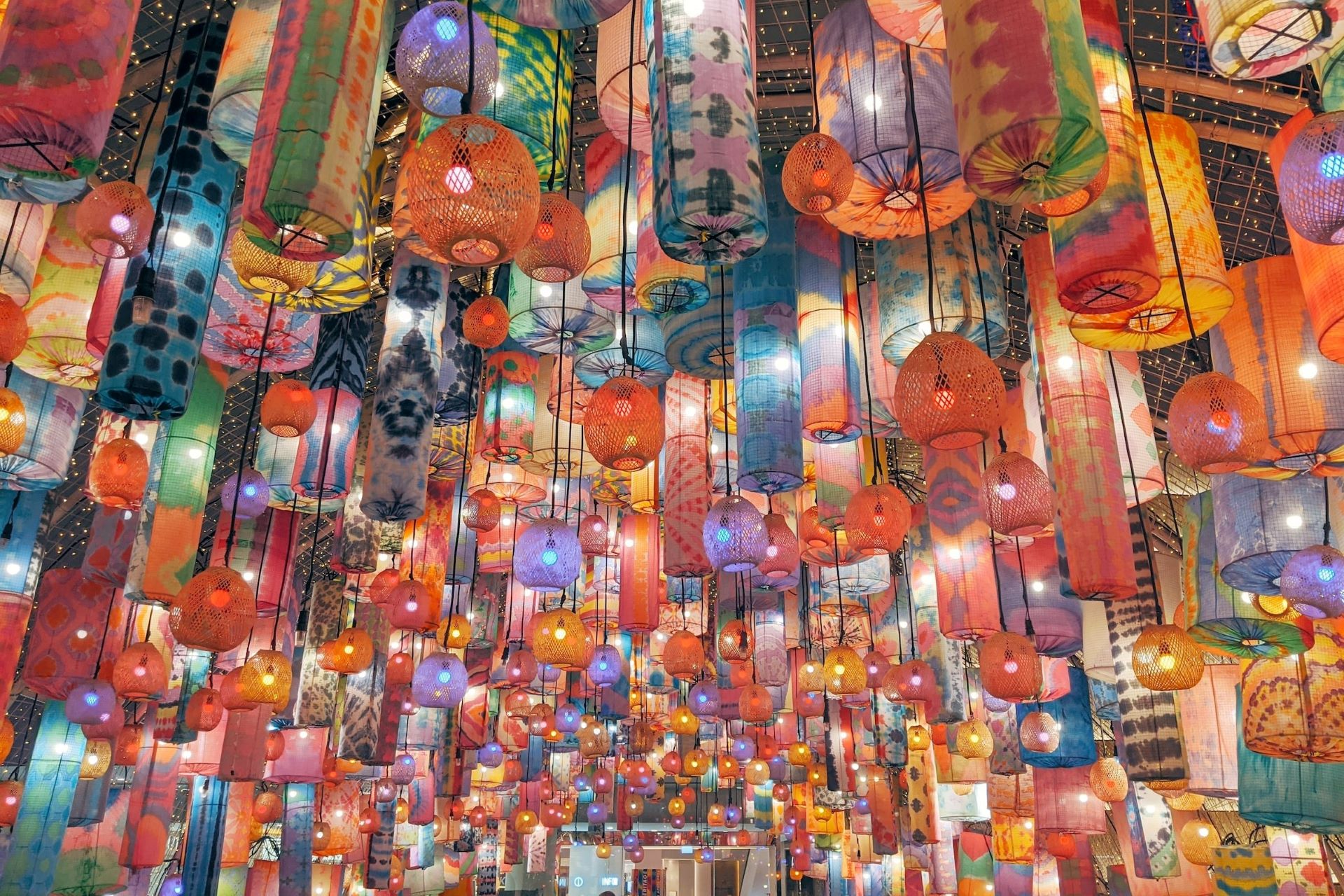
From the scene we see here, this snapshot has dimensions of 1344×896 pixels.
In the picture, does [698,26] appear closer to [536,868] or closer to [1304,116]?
[1304,116]

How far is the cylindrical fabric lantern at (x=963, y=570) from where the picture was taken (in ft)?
16.6

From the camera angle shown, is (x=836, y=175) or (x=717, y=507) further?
(x=717, y=507)

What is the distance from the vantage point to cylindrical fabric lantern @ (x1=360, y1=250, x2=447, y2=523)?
396 centimetres

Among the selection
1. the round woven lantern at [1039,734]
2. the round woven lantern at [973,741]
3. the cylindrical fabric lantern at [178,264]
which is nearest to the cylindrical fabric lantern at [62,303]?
the cylindrical fabric lantern at [178,264]

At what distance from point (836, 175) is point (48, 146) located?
182cm

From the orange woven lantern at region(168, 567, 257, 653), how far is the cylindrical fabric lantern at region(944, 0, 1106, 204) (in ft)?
10.7

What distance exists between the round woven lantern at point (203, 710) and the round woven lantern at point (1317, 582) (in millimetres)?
6310

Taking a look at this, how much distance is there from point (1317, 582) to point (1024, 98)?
2581mm

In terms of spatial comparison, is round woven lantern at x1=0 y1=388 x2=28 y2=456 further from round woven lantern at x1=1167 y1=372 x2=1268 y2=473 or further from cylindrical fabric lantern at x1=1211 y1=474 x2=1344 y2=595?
cylindrical fabric lantern at x1=1211 y1=474 x2=1344 y2=595

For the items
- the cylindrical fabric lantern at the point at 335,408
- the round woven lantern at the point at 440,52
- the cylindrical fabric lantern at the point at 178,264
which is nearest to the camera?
the round woven lantern at the point at 440,52

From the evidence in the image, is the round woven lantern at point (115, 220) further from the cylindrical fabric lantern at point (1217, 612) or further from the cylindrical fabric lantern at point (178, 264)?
the cylindrical fabric lantern at point (1217, 612)

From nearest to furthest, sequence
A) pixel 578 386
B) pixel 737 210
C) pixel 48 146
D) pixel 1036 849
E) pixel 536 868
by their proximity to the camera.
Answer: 1. pixel 48 146
2. pixel 737 210
3. pixel 578 386
4. pixel 1036 849
5. pixel 536 868

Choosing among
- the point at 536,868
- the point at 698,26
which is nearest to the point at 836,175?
the point at 698,26

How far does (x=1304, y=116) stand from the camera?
2.72 meters
